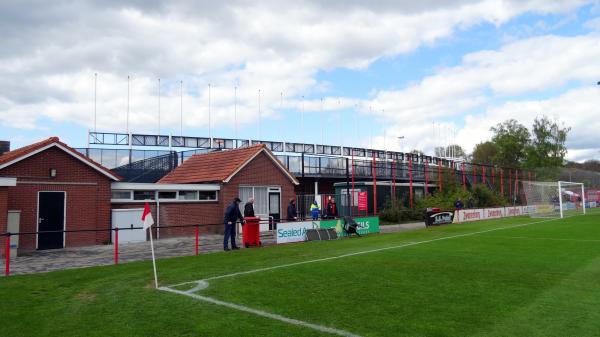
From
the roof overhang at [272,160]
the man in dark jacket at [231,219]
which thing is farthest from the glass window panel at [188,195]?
the man in dark jacket at [231,219]

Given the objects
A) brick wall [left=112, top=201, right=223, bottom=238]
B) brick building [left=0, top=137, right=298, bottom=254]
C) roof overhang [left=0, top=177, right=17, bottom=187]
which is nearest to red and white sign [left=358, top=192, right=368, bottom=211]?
brick building [left=0, top=137, right=298, bottom=254]

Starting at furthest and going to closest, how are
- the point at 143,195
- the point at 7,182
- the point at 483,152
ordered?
the point at 483,152 → the point at 143,195 → the point at 7,182

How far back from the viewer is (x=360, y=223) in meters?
23.1

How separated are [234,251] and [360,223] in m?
8.68

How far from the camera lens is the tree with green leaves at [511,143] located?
6266 centimetres

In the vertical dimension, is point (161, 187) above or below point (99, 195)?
above

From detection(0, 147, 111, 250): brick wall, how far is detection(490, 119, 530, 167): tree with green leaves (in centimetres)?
5654

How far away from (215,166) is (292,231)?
7.99m

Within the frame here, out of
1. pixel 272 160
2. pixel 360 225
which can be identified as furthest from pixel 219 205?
pixel 360 225

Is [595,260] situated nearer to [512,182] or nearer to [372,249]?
[372,249]

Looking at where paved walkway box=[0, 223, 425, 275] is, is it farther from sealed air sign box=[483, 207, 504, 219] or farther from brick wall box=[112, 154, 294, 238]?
sealed air sign box=[483, 207, 504, 219]

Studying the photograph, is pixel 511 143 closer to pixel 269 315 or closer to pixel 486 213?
pixel 486 213

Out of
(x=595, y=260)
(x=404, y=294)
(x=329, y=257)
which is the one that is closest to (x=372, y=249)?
(x=329, y=257)

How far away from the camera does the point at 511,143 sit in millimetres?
62531
